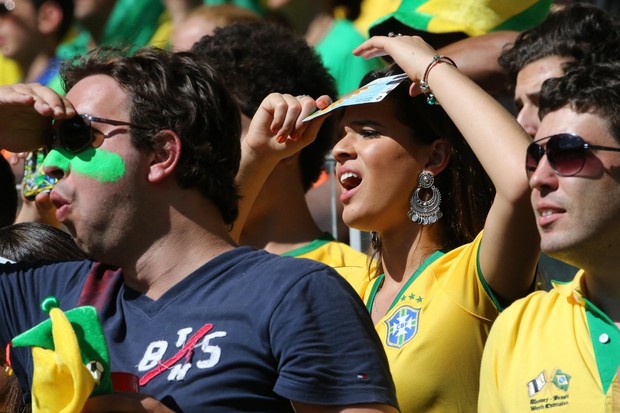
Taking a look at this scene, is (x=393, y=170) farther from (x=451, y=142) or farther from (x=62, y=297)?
(x=62, y=297)

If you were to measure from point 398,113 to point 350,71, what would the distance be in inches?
90.2

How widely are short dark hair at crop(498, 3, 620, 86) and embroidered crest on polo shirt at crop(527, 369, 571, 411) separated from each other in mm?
1745

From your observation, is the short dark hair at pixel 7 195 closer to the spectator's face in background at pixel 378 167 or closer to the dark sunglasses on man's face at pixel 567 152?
the spectator's face in background at pixel 378 167

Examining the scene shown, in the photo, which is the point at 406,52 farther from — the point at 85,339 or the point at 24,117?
the point at 85,339

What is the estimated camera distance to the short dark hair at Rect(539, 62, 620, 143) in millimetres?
3189

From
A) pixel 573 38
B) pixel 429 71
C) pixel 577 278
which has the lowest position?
pixel 577 278

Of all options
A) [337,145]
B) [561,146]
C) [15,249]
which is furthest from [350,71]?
[561,146]

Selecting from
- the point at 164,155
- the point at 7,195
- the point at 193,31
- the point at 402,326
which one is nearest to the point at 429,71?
the point at 402,326

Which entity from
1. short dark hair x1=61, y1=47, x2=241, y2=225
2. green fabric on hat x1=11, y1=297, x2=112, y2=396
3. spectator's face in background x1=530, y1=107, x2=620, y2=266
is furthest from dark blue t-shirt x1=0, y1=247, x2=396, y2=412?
spectator's face in background x1=530, y1=107, x2=620, y2=266

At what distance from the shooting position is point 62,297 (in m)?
3.23

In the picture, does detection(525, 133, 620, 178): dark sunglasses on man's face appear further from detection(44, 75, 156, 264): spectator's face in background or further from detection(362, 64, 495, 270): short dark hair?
detection(44, 75, 156, 264): spectator's face in background

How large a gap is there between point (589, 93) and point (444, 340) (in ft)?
2.61

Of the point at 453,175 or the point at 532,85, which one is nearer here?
the point at 453,175

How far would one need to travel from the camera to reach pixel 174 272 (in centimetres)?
311
